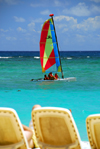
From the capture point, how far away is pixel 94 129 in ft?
6.72

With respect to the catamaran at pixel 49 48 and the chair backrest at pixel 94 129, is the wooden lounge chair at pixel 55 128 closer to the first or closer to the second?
the chair backrest at pixel 94 129

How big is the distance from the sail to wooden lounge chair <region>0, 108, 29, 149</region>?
13864 millimetres

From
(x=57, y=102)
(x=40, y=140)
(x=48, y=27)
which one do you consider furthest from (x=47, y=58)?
(x=40, y=140)

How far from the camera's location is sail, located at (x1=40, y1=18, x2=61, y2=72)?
632 inches

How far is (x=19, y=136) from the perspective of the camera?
2.25 m

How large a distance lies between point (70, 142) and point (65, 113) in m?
0.33

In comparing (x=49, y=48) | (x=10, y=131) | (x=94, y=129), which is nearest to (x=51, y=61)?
(x=49, y=48)

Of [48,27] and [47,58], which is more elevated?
[48,27]

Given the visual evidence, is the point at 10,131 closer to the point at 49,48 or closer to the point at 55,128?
the point at 55,128

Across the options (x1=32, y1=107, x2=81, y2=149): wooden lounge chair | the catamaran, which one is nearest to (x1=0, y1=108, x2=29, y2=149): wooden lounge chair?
(x1=32, y1=107, x2=81, y2=149): wooden lounge chair

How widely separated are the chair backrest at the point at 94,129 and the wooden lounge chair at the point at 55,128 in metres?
0.12

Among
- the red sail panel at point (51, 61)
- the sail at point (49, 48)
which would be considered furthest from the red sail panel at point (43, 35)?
the red sail panel at point (51, 61)

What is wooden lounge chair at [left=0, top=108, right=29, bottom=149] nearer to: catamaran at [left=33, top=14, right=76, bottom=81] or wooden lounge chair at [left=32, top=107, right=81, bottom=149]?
wooden lounge chair at [left=32, top=107, right=81, bottom=149]

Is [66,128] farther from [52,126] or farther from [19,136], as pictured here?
[19,136]
